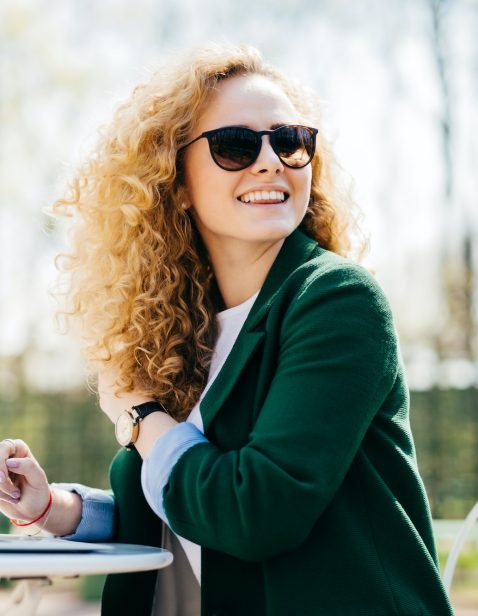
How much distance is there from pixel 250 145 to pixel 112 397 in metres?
0.60

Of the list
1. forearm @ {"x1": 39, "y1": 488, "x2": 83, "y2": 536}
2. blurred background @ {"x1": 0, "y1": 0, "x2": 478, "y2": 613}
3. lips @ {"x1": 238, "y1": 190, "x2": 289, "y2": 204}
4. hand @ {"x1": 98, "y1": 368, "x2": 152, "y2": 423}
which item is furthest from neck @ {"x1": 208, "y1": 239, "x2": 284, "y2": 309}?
blurred background @ {"x1": 0, "y1": 0, "x2": 478, "y2": 613}

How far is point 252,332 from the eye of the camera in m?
1.65

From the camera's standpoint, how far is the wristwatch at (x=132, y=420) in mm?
1650

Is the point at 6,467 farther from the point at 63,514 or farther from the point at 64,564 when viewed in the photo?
the point at 64,564

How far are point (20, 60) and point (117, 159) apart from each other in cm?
664

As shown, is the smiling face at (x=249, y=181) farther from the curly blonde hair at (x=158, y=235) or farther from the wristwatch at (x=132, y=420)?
the wristwatch at (x=132, y=420)

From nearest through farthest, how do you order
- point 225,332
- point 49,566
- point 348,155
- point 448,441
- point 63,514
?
1. point 49,566
2. point 63,514
3. point 225,332
4. point 348,155
5. point 448,441

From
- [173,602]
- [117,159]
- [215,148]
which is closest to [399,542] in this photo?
[173,602]

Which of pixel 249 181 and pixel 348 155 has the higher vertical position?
pixel 348 155

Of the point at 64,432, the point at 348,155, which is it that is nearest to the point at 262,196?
the point at 348,155

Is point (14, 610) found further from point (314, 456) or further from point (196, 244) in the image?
point (196, 244)

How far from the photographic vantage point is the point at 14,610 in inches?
52.2

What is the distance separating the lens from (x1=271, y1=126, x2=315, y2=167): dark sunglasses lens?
180 cm

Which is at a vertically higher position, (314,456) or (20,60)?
(20,60)
